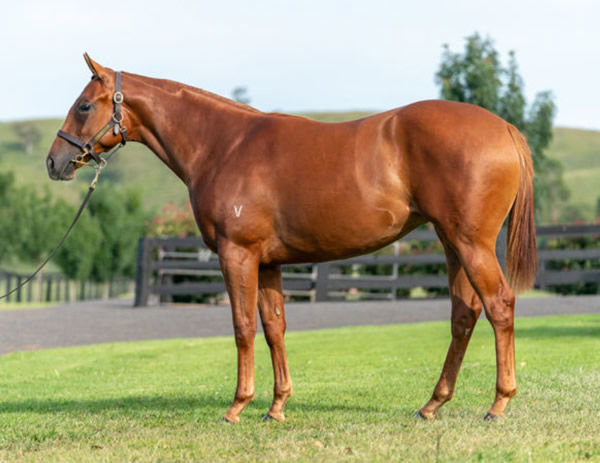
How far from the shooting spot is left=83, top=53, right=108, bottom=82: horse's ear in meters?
5.46

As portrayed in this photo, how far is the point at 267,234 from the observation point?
16.5ft

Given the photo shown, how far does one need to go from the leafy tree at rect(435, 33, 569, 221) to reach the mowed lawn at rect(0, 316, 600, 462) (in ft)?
75.4

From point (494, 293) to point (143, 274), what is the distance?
16.5 m

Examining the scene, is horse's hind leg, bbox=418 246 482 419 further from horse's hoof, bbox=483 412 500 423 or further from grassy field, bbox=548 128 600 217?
grassy field, bbox=548 128 600 217

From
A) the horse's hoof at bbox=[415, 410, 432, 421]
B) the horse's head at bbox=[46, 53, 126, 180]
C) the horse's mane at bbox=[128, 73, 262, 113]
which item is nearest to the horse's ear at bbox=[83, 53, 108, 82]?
the horse's head at bbox=[46, 53, 126, 180]

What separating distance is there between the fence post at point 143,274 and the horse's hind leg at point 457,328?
52.1 ft

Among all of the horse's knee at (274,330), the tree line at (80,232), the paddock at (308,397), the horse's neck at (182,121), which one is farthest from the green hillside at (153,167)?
the horse's knee at (274,330)

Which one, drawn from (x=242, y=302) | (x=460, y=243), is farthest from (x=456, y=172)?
(x=242, y=302)

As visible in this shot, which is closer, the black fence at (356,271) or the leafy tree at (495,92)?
the black fence at (356,271)

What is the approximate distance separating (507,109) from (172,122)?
103ft

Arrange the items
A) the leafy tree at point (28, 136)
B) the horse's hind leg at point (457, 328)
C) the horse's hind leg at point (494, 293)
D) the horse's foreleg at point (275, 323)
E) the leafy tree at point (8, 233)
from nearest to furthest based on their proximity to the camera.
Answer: the horse's hind leg at point (494, 293), the horse's hind leg at point (457, 328), the horse's foreleg at point (275, 323), the leafy tree at point (8, 233), the leafy tree at point (28, 136)

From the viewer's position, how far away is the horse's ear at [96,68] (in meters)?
5.46

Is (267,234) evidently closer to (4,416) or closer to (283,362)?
(283,362)

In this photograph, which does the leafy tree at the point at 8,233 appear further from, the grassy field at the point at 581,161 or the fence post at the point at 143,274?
the grassy field at the point at 581,161
